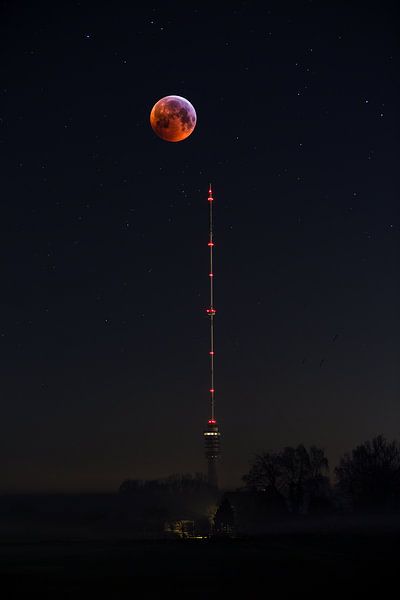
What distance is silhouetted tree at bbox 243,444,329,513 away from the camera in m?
119

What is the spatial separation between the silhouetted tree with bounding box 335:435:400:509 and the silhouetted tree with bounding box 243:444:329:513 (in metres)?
3.63

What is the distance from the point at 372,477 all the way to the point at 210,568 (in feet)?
186

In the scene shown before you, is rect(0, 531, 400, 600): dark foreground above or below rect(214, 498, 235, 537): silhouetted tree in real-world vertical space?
below

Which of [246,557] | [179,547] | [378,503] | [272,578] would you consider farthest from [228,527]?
[272,578]

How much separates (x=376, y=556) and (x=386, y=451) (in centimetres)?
5210

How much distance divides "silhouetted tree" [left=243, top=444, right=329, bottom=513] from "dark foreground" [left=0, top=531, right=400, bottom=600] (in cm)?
2416

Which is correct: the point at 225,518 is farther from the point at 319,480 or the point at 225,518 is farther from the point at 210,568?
the point at 210,568

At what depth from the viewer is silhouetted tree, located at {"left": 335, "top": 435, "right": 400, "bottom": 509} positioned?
116688mm

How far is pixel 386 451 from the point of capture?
121 m

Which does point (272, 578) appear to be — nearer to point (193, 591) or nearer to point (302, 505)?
point (193, 591)

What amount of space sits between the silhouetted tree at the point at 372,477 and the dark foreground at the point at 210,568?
Result: 992 inches

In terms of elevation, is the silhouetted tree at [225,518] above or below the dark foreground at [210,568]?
above

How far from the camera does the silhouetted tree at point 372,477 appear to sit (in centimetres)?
11669

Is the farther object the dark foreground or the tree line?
the tree line
